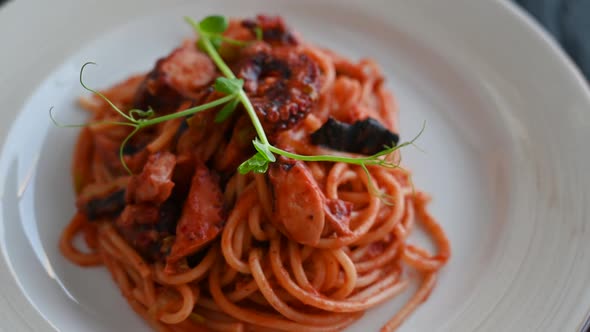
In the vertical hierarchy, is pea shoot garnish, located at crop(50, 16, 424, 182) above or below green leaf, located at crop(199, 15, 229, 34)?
below

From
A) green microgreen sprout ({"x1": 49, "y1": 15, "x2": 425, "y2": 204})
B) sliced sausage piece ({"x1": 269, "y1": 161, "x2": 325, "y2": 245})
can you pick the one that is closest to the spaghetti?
sliced sausage piece ({"x1": 269, "y1": 161, "x2": 325, "y2": 245})

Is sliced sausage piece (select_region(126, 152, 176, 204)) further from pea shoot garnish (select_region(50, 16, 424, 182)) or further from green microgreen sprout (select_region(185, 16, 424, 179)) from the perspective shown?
green microgreen sprout (select_region(185, 16, 424, 179))

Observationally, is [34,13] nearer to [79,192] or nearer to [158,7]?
[158,7]

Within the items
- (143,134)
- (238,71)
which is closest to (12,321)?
(143,134)

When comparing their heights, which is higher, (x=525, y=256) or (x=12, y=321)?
(x=525, y=256)

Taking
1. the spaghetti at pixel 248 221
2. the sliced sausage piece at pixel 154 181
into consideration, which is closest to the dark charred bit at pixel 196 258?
the spaghetti at pixel 248 221

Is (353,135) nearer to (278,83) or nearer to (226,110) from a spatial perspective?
(278,83)

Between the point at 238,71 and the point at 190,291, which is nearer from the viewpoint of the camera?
the point at 190,291
